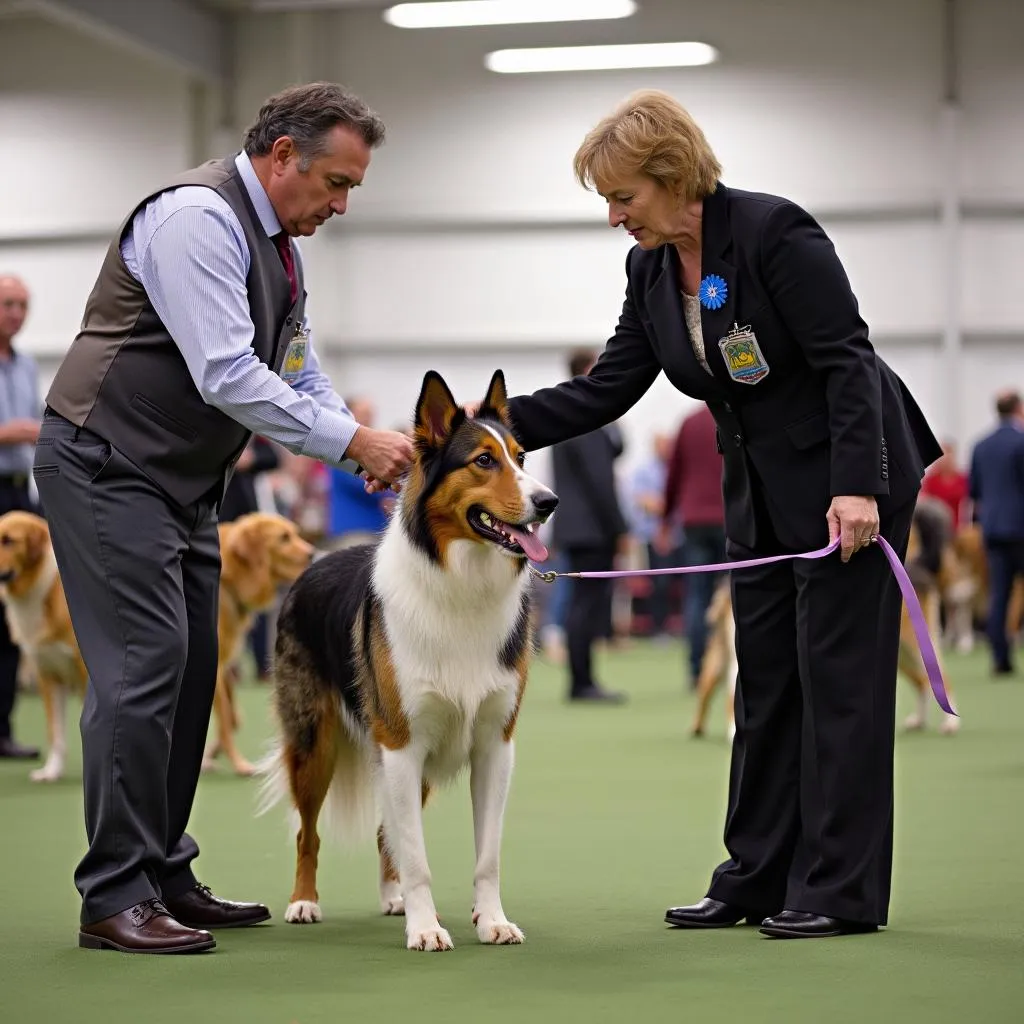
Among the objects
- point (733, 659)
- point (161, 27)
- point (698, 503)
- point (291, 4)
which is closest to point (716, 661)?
point (733, 659)

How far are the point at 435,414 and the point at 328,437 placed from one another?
251 mm

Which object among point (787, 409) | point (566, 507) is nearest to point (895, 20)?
point (566, 507)

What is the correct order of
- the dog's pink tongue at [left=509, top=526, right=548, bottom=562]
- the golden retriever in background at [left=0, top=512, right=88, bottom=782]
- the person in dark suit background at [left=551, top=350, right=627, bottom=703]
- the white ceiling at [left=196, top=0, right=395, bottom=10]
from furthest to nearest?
the white ceiling at [left=196, top=0, right=395, bottom=10] → the person in dark suit background at [left=551, top=350, right=627, bottom=703] → the golden retriever in background at [left=0, top=512, right=88, bottom=782] → the dog's pink tongue at [left=509, top=526, right=548, bottom=562]

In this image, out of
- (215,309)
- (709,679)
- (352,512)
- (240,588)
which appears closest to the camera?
(215,309)

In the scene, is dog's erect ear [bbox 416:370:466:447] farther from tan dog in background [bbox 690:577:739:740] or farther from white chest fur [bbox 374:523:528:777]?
tan dog in background [bbox 690:577:739:740]

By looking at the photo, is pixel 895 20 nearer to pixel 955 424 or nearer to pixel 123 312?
pixel 955 424

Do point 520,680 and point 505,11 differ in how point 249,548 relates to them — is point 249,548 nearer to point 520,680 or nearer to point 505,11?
point 520,680

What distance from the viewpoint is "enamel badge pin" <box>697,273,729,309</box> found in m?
3.75

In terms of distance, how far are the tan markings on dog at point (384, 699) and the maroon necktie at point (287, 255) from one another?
0.82m

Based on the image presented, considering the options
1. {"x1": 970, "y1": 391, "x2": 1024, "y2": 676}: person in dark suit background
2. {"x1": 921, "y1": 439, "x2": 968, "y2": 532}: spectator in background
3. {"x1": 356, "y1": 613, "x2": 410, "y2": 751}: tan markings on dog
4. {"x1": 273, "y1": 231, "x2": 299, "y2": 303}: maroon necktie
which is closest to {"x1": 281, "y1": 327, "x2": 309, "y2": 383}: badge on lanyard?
{"x1": 273, "y1": 231, "x2": 299, "y2": 303}: maroon necktie

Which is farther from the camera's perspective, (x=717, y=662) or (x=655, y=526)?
(x=655, y=526)

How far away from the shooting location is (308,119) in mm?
3736

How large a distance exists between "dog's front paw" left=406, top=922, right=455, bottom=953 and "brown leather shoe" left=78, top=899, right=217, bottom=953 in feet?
1.50

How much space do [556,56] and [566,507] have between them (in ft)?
27.9
